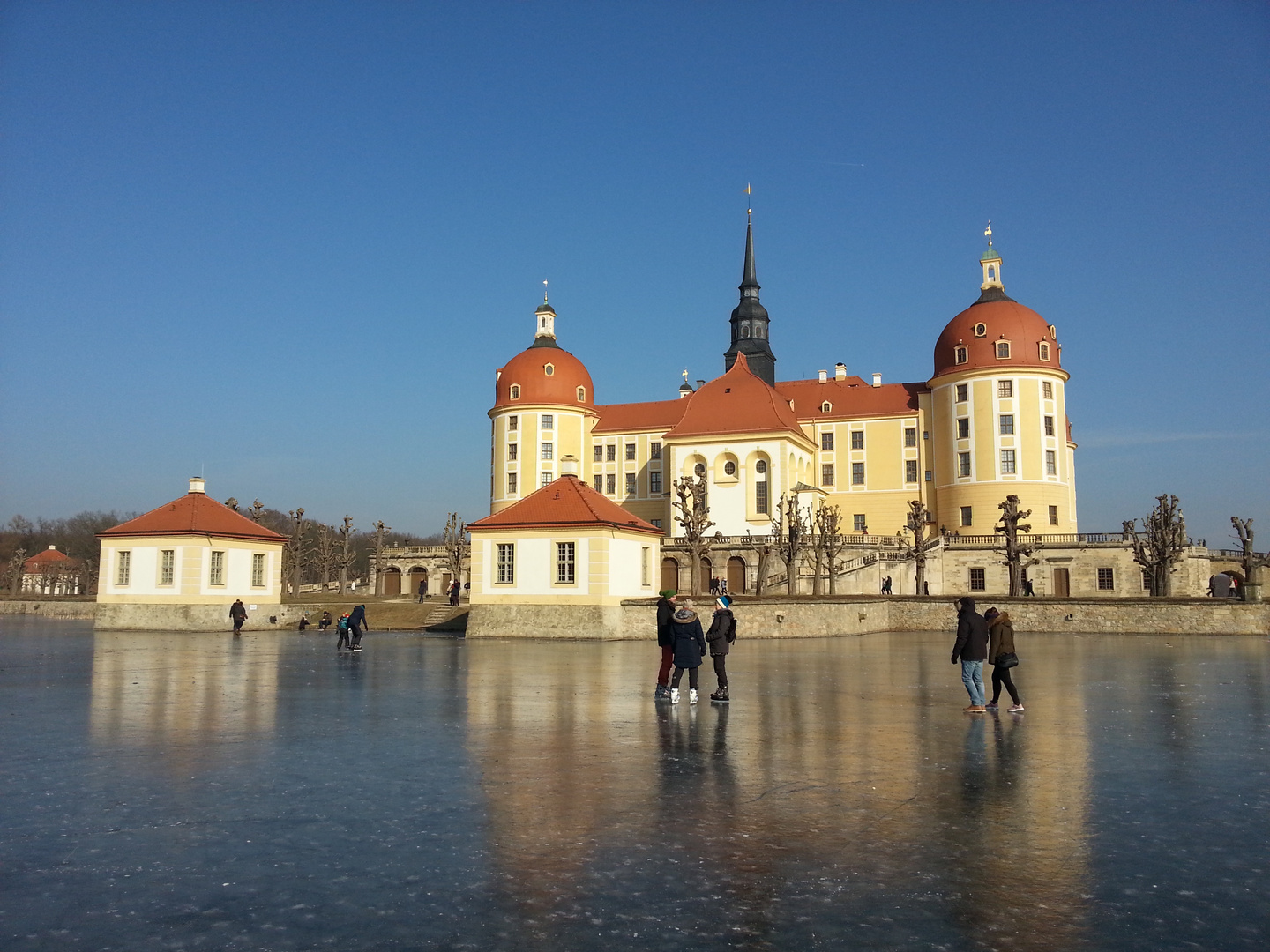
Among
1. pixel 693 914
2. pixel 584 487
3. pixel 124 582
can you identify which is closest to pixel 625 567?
pixel 584 487

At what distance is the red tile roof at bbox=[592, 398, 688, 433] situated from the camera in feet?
250

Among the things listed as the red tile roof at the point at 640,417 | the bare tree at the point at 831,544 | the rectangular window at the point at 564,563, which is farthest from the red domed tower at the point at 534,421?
the rectangular window at the point at 564,563

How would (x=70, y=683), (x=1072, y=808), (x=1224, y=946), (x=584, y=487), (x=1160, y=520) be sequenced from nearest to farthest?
(x=1224, y=946) → (x=1072, y=808) → (x=70, y=683) → (x=584, y=487) → (x=1160, y=520)

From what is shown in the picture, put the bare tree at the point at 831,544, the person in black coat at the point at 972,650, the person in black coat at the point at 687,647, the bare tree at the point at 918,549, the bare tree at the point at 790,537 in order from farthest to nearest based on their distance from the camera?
the bare tree at the point at 918,549, the bare tree at the point at 831,544, the bare tree at the point at 790,537, the person in black coat at the point at 687,647, the person in black coat at the point at 972,650

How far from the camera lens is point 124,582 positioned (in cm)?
4041

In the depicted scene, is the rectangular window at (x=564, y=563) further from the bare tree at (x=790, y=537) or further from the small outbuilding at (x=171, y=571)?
the small outbuilding at (x=171, y=571)

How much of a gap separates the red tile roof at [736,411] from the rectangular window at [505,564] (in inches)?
1262

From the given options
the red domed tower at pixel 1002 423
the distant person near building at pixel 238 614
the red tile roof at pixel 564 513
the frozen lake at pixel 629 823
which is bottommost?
the frozen lake at pixel 629 823

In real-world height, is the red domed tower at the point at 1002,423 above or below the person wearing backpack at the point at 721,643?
above

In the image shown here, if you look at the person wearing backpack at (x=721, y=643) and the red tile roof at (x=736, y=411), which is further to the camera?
the red tile roof at (x=736, y=411)

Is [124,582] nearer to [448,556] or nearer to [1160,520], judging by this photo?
[448,556]

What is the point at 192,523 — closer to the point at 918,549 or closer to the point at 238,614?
the point at 238,614

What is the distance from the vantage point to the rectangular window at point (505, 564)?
36.6m

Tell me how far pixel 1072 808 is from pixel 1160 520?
1816 inches
